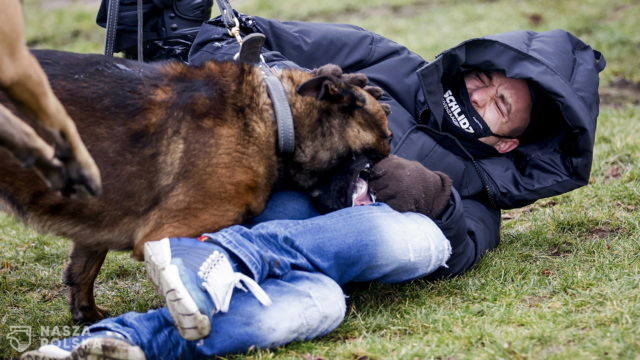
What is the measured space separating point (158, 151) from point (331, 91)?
77cm

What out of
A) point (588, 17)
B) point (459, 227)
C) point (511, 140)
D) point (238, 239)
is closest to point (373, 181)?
point (459, 227)

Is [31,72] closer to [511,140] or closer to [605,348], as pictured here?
[605,348]


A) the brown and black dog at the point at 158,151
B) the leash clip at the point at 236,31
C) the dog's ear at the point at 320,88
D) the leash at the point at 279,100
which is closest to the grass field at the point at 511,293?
the brown and black dog at the point at 158,151

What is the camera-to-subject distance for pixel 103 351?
2682 millimetres

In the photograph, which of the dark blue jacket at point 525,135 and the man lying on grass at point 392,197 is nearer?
the man lying on grass at point 392,197

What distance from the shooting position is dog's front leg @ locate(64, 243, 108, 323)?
3.52m

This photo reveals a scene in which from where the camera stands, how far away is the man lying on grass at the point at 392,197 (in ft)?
9.39

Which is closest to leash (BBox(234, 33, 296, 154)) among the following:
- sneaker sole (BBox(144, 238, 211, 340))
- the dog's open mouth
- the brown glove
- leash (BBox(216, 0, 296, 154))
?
leash (BBox(216, 0, 296, 154))

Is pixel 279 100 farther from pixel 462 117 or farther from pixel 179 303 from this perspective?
pixel 462 117

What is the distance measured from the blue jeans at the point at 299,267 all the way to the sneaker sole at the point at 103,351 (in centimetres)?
8

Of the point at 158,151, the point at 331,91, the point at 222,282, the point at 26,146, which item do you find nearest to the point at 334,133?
the point at 331,91

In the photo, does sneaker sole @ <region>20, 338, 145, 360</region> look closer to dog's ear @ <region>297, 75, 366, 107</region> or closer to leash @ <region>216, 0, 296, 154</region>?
leash @ <region>216, 0, 296, 154</region>

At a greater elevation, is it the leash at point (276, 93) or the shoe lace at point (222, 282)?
the leash at point (276, 93)

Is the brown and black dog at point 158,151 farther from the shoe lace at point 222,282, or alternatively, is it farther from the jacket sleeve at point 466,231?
the jacket sleeve at point 466,231
